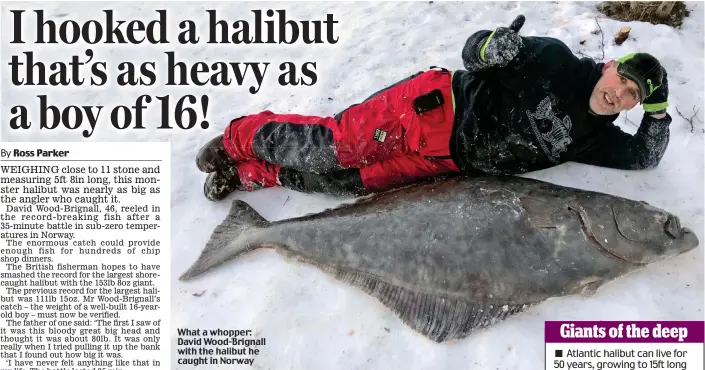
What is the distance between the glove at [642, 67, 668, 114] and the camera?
75.1 inches

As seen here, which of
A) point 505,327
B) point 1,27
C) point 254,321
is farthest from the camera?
point 1,27

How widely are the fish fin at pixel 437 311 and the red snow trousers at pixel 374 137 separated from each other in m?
0.47

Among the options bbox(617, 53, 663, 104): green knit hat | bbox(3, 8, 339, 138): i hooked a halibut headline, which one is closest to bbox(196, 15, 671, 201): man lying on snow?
bbox(617, 53, 663, 104): green knit hat

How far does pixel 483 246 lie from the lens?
1902 mm

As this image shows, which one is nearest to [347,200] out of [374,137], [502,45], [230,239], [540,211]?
[374,137]

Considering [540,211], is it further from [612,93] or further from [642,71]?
[642,71]

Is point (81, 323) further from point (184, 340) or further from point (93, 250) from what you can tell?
point (184, 340)

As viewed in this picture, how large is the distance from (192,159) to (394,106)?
1034 mm

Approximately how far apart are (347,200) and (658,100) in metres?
1.31

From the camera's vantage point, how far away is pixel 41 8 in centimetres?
250

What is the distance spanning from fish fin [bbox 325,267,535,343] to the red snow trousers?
47 centimetres

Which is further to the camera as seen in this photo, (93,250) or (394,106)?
(93,250)

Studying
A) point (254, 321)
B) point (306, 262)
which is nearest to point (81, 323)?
point (254, 321)

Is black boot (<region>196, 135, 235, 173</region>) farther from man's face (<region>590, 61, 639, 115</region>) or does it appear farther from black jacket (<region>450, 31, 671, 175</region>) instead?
man's face (<region>590, 61, 639, 115</region>)
